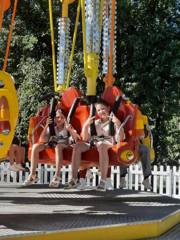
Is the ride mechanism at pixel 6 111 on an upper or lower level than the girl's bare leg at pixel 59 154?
upper

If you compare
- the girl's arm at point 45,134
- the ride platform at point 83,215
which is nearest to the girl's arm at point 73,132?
the girl's arm at point 45,134

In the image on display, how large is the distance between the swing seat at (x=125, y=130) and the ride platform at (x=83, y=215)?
44 cm

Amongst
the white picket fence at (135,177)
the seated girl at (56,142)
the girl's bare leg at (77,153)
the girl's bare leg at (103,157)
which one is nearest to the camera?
the girl's bare leg at (103,157)

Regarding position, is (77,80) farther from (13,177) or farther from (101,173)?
(101,173)

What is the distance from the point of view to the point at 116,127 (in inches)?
231

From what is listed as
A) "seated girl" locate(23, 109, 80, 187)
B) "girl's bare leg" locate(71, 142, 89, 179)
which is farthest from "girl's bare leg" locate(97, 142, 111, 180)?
"seated girl" locate(23, 109, 80, 187)

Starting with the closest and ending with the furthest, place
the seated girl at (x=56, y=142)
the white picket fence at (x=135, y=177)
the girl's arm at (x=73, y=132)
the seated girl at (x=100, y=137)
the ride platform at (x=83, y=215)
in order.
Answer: the ride platform at (x=83, y=215) < the seated girl at (x=100, y=137) < the girl's arm at (x=73, y=132) < the seated girl at (x=56, y=142) < the white picket fence at (x=135, y=177)

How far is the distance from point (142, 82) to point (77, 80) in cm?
180

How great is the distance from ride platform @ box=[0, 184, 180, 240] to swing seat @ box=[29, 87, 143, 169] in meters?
0.44

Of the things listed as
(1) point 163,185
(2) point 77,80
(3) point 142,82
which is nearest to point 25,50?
(2) point 77,80

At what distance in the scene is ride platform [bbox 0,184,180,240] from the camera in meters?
3.70

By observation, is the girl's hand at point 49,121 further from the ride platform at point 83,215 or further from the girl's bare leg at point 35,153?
the ride platform at point 83,215

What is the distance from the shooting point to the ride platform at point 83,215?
370 cm

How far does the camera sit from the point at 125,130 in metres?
→ 5.96
